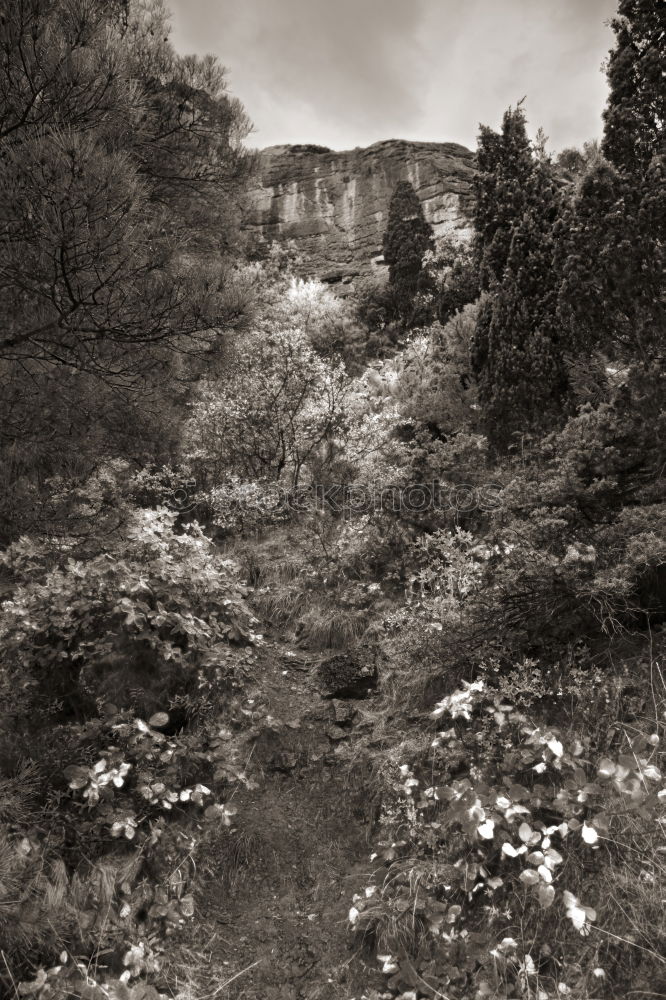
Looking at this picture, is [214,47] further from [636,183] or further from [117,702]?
[117,702]

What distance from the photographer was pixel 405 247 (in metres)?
18.4

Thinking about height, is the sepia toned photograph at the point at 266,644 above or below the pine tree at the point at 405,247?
below

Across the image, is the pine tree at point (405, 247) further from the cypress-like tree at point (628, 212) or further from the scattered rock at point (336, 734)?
the scattered rock at point (336, 734)

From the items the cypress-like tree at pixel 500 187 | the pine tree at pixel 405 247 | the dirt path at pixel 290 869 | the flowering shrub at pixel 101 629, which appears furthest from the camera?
the pine tree at pixel 405 247

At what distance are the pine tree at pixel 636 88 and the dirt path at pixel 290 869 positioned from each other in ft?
16.2

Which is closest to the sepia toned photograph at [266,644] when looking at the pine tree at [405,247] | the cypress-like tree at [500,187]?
the cypress-like tree at [500,187]

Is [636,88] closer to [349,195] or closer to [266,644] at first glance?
[266,644]

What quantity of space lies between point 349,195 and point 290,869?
28.8 m

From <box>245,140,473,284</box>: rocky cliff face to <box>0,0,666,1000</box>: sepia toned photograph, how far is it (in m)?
20.6

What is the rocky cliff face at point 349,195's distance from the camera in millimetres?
24250

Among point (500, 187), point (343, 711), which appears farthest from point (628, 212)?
point (343, 711)

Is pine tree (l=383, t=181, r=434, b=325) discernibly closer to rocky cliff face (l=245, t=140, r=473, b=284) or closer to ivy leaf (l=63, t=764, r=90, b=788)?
rocky cliff face (l=245, t=140, r=473, b=284)

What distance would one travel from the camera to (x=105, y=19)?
10.1ft

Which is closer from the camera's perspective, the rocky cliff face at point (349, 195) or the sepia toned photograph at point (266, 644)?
the sepia toned photograph at point (266, 644)
